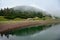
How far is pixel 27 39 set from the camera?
5.28ft

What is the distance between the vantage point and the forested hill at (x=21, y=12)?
1.65m

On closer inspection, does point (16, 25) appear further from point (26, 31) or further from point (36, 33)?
point (36, 33)

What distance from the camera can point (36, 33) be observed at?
1.64m

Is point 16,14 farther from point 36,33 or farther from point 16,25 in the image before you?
point 36,33

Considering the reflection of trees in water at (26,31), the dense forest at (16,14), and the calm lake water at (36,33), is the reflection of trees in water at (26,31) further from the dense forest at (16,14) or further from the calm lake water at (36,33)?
the dense forest at (16,14)

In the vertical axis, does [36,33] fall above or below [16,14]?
below

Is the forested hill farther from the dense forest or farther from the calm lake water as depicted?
the calm lake water

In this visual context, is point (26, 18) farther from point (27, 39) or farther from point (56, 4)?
point (56, 4)

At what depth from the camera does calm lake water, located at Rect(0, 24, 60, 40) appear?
5.27ft

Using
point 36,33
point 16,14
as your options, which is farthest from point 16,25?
point 36,33

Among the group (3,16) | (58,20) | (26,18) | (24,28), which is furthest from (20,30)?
(58,20)

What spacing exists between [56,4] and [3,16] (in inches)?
27.8

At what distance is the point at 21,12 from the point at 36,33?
328 mm

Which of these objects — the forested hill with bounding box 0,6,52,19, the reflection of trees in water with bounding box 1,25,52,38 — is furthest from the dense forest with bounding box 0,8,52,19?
the reflection of trees in water with bounding box 1,25,52,38
